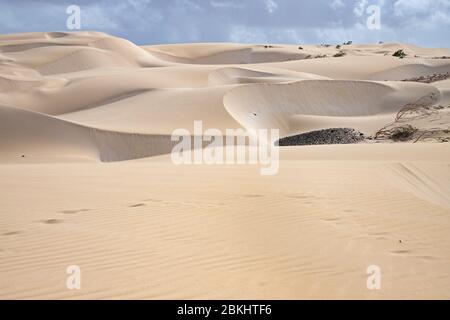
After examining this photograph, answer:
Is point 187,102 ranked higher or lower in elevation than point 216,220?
higher

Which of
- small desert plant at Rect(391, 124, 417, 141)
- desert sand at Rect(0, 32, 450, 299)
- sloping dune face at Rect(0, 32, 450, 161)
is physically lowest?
desert sand at Rect(0, 32, 450, 299)

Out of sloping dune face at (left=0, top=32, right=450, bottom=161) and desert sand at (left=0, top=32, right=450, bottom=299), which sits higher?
sloping dune face at (left=0, top=32, right=450, bottom=161)

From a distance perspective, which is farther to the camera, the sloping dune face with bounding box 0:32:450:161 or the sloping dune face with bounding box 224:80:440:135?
the sloping dune face with bounding box 224:80:440:135

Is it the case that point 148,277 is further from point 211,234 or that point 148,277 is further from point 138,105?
point 138,105

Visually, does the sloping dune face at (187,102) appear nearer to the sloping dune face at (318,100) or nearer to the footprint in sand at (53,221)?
the sloping dune face at (318,100)

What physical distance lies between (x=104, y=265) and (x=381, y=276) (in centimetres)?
224

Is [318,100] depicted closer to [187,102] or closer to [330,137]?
[187,102]

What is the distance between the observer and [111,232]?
17.5 ft

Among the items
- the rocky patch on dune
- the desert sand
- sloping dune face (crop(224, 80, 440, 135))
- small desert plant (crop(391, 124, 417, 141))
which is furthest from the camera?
sloping dune face (crop(224, 80, 440, 135))

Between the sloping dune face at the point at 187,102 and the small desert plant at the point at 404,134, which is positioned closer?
the small desert plant at the point at 404,134

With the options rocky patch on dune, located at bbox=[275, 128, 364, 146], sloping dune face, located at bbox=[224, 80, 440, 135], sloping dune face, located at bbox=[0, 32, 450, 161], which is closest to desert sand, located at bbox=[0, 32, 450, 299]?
sloping dune face, located at bbox=[0, 32, 450, 161]

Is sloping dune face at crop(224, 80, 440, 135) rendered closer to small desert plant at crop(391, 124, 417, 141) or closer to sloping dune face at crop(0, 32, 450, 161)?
sloping dune face at crop(0, 32, 450, 161)

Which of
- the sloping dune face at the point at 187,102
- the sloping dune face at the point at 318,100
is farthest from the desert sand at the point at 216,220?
the sloping dune face at the point at 318,100

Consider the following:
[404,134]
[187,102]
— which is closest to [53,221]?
[404,134]
